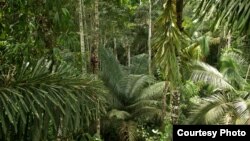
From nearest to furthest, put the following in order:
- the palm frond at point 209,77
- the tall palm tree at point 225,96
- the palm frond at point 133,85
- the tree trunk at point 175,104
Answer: the tree trunk at point 175,104, the tall palm tree at point 225,96, the palm frond at point 209,77, the palm frond at point 133,85

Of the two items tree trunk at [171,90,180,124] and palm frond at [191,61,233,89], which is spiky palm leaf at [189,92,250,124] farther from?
tree trunk at [171,90,180,124]

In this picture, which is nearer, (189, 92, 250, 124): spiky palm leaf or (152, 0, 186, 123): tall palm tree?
(152, 0, 186, 123): tall palm tree

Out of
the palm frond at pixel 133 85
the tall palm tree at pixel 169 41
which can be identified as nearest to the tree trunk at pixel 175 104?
the tall palm tree at pixel 169 41

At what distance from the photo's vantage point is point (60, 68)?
12.6 ft

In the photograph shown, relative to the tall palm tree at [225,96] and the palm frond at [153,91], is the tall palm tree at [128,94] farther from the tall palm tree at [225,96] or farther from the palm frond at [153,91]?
the tall palm tree at [225,96]

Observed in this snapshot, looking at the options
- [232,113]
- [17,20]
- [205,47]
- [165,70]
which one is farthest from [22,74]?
[205,47]

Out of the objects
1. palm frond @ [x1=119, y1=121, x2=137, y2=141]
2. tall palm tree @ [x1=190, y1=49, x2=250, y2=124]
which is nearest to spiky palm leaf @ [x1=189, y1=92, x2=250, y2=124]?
tall palm tree @ [x1=190, y1=49, x2=250, y2=124]

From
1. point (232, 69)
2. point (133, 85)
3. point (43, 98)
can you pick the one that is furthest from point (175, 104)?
point (133, 85)

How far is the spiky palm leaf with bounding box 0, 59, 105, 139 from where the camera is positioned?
3.02 metres

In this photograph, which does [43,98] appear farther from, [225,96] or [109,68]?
[109,68]

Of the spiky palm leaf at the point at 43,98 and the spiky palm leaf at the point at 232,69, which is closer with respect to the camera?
the spiky palm leaf at the point at 43,98

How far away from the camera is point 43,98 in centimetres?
321

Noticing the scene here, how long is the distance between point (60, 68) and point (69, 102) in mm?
650

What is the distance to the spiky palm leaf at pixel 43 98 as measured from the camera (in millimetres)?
3020
